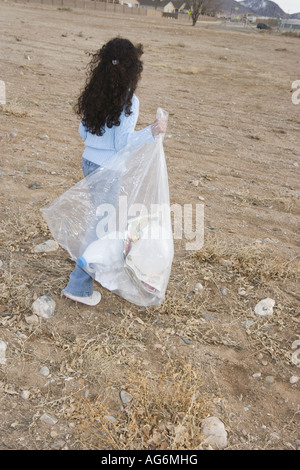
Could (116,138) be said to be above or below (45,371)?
above

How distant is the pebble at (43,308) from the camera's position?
7.30 ft

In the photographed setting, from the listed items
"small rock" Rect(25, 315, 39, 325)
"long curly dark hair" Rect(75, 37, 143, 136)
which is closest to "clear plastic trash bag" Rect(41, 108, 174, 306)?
"long curly dark hair" Rect(75, 37, 143, 136)

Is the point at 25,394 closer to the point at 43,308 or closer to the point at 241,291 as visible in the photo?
the point at 43,308

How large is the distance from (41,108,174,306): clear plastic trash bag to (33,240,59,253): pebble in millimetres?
521

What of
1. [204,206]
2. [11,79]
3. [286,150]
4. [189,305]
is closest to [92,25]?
[11,79]

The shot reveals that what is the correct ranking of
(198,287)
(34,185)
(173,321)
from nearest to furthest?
(173,321) → (198,287) → (34,185)

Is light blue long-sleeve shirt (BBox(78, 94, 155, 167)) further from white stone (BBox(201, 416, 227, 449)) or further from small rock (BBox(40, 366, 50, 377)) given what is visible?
white stone (BBox(201, 416, 227, 449))

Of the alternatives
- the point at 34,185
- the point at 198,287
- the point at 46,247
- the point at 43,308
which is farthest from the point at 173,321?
the point at 34,185

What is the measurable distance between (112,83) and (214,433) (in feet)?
5.36

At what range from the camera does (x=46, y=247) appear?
9.12 feet

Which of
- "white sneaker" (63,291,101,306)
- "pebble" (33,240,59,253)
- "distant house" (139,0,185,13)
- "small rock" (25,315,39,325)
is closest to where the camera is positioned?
"small rock" (25,315,39,325)

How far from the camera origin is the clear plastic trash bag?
7.18ft

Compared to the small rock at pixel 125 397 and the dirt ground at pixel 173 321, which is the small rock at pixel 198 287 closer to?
the dirt ground at pixel 173 321

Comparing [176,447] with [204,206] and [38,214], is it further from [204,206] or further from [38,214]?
[204,206]
